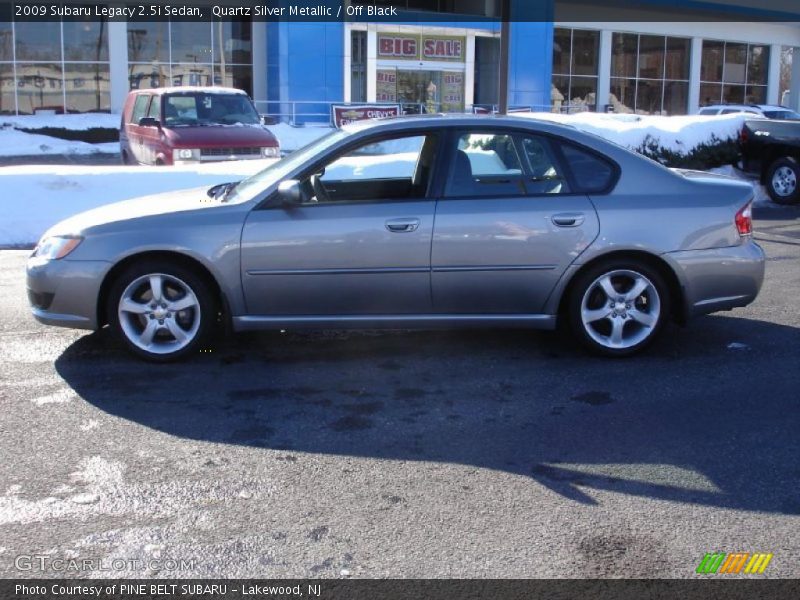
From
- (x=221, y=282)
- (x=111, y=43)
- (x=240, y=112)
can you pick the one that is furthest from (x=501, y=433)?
(x=111, y=43)

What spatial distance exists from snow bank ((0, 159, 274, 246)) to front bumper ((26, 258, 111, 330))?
5.26m

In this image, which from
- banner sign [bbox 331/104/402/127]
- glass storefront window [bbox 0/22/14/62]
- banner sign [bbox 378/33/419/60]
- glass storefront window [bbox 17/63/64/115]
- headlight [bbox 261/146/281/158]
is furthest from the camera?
banner sign [bbox 378/33/419/60]

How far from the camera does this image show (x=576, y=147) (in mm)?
6141

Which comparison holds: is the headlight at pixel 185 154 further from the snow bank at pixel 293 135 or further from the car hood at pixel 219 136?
the snow bank at pixel 293 135

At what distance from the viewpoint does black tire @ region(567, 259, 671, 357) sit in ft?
19.9

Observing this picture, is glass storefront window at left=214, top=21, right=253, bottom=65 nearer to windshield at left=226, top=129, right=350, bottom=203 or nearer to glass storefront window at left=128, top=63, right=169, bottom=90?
glass storefront window at left=128, top=63, right=169, bottom=90

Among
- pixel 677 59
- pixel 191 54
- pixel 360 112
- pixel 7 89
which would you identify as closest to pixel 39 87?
pixel 7 89

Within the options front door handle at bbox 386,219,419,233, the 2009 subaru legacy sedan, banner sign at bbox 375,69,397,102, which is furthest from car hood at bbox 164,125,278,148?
banner sign at bbox 375,69,397,102

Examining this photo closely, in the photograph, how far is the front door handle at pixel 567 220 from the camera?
597 centimetres

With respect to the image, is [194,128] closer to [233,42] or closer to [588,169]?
[588,169]

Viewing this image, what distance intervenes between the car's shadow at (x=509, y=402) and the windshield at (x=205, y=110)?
8.65m

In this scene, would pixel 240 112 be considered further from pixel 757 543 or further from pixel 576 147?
pixel 757 543

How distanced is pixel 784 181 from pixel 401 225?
1080 centimetres

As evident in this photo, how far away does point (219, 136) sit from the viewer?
14.1 m
